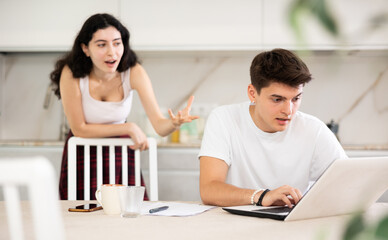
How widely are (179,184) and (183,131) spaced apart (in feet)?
1.50

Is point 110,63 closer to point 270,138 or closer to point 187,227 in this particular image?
point 270,138

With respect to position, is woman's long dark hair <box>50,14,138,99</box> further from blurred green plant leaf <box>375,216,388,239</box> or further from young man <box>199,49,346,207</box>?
blurred green plant leaf <box>375,216,388,239</box>

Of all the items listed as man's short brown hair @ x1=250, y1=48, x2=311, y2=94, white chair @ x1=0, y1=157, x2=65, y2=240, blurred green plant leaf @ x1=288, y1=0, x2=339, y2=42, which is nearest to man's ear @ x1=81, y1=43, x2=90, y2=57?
man's short brown hair @ x1=250, y1=48, x2=311, y2=94

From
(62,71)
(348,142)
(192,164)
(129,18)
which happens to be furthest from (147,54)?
(348,142)

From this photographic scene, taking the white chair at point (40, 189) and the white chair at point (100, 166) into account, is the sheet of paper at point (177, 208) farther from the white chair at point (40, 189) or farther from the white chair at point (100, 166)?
the white chair at point (40, 189)

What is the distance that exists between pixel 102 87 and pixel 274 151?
0.96 metres

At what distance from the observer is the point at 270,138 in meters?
1.69

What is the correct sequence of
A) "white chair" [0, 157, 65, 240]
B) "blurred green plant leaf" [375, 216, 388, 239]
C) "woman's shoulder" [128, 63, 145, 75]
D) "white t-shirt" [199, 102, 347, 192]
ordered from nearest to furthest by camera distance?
"blurred green plant leaf" [375, 216, 388, 239] → "white chair" [0, 157, 65, 240] → "white t-shirt" [199, 102, 347, 192] → "woman's shoulder" [128, 63, 145, 75]

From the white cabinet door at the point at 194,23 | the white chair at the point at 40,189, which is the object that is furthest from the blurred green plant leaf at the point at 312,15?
the white cabinet door at the point at 194,23

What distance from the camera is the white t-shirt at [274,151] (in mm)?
1661

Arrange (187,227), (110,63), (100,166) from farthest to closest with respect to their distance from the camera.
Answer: (110,63), (100,166), (187,227)

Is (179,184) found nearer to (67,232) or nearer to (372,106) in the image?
(372,106)

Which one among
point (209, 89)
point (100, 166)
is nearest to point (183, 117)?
point (100, 166)

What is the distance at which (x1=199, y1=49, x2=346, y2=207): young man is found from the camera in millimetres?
1570
